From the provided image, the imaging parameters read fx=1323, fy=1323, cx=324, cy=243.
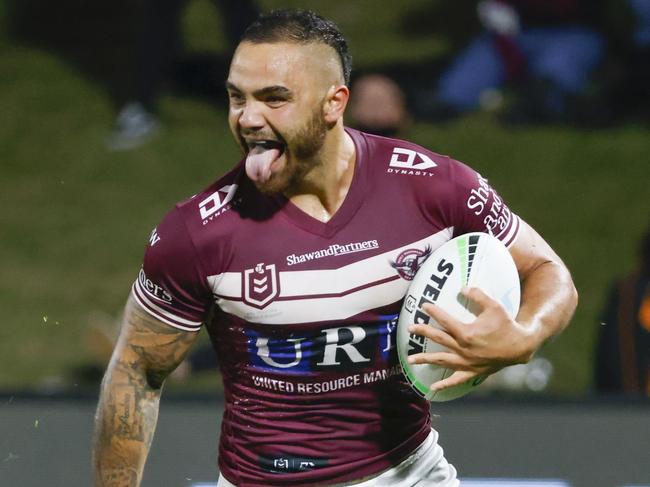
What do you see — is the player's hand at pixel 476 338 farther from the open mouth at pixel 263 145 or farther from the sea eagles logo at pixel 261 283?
the open mouth at pixel 263 145

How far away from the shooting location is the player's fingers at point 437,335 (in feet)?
10.0

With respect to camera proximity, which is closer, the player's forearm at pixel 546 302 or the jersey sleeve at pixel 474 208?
the player's forearm at pixel 546 302

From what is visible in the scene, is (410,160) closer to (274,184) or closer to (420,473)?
(274,184)

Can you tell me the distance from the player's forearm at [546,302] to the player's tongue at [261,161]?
729 millimetres

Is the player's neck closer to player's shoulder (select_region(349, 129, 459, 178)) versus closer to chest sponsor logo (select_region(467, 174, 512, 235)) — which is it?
player's shoulder (select_region(349, 129, 459, 178))

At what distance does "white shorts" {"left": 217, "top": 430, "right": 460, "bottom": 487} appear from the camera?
3497 mm

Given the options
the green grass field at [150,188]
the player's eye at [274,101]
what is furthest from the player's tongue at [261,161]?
the green grass field at [150,188]

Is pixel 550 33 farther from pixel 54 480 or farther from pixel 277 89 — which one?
pixel 277 89

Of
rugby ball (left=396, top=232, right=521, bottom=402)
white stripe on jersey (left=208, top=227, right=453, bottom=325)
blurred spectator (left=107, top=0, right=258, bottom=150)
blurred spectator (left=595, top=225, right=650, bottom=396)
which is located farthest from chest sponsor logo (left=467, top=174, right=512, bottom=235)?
blurred spectator (left=107, top=0, right=258, bottom=150)

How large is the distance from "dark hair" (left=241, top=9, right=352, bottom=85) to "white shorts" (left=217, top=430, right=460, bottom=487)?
1031 mm

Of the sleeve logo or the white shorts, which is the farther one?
the white shorts

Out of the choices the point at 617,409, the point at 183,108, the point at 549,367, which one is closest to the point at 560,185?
the point at 549,367

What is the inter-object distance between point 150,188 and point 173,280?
4.51 m

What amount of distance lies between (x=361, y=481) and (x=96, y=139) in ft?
16.6
